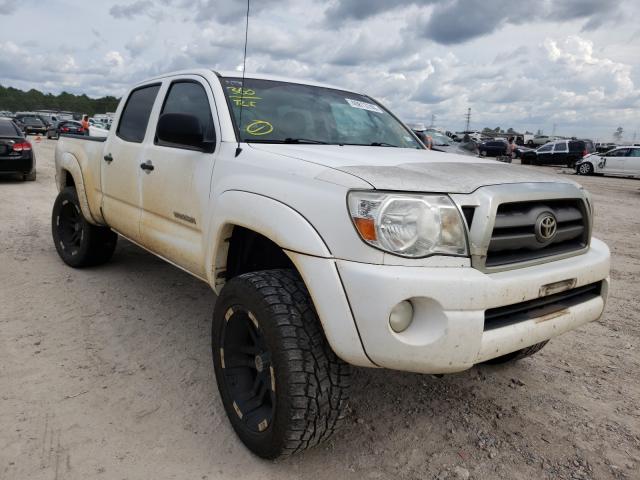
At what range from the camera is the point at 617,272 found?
5.62 meters

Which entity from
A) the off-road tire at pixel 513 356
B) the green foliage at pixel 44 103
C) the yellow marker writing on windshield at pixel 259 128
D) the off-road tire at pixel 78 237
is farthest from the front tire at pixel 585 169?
the green foliage at pixel 44 103

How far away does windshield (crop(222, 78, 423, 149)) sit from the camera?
295 cm

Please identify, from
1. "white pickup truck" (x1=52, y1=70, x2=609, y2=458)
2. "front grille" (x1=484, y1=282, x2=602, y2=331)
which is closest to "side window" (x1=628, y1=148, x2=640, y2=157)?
"white pickup truck" (x1=52, y1=70, x2=609, y2=458)

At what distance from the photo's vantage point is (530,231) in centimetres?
219

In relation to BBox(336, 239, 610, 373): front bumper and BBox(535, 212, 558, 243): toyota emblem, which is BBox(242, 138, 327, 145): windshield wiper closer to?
BBox(336, 239, 610, 373): front bumper

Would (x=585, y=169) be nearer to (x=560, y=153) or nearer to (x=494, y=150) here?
(x=560, y=153)

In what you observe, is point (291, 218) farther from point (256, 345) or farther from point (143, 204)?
point (143, 204)

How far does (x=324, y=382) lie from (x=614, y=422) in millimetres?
1714

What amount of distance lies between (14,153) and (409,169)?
11.4 m

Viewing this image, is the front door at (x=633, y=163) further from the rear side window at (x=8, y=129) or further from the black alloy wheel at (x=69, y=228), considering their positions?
the black alloy wheel at (x=69, y=228)

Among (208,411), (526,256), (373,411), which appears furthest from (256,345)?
(526,256)

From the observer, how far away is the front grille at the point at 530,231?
6.84 feet

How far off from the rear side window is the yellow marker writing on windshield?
1038 cm

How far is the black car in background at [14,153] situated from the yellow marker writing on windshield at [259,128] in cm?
1025
